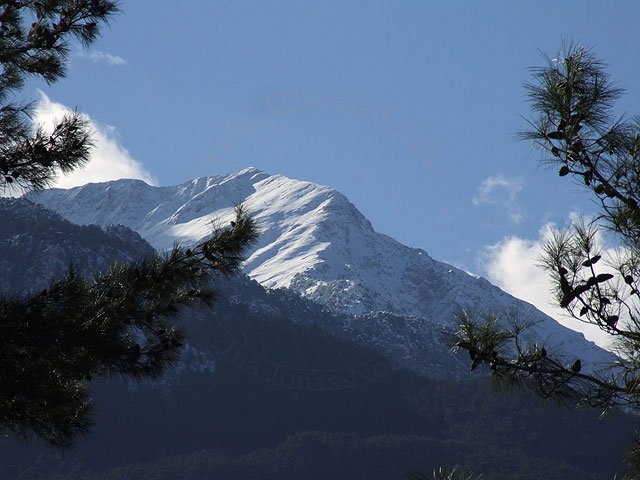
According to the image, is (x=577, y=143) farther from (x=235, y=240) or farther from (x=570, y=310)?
(x=235, y=240)

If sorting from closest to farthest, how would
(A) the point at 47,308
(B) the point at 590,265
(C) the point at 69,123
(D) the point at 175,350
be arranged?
(B) the point at 590,265 → (A) the point at 47,308 → (D) the point at 175,350 → (C) the point at 69,123

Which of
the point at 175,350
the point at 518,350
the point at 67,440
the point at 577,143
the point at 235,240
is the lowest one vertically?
the point at 67,440

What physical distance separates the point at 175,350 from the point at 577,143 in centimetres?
681

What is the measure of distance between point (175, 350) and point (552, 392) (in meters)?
6.15

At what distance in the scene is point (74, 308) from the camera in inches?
488

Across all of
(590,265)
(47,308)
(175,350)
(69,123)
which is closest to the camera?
(590,265)

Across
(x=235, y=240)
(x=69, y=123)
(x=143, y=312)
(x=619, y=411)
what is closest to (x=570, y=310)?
(x=619, y=411)

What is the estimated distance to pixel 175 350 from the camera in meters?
13.2

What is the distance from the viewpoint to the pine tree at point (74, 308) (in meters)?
12.1

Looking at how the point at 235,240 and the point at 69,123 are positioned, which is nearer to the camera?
the point at 235,240

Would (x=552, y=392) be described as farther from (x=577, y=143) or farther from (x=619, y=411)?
(x=577, y=143)

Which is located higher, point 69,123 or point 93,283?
point 69,123

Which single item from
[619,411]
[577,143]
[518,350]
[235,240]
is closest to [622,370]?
[619,411]

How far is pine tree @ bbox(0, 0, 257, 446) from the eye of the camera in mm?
12062
